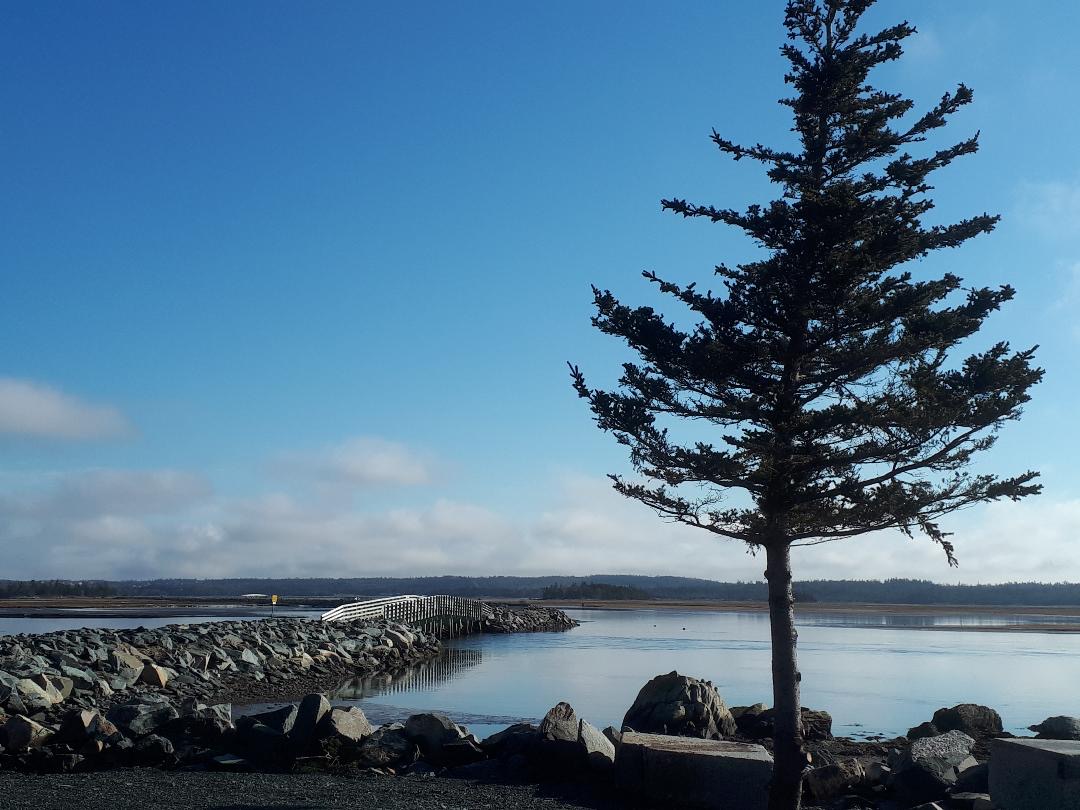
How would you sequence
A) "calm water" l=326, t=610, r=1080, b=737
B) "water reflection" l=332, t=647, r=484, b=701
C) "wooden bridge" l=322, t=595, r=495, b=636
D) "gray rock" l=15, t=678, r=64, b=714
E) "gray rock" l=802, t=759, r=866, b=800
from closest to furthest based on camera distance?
"gray rock" l=802, t=759, r=866, b=800 → "gray rock" l=15, t=678, r=64, b=714 → "calm water" l=326, t=610, r=1080, b=737 → "water reflection" l=332, t=647, r=484, b=701 → "wooden bridge" l=322, t=595, r=495, b=636

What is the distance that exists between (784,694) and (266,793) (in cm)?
573

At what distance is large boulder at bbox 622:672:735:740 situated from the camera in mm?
16328

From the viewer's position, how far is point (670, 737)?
1303cm

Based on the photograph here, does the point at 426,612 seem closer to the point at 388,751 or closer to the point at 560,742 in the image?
the point at 388,751

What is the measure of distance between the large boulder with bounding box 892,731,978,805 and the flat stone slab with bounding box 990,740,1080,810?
132cm

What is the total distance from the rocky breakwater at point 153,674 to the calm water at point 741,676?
7.12ft

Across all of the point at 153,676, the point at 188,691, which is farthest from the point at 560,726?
the point at 153,676

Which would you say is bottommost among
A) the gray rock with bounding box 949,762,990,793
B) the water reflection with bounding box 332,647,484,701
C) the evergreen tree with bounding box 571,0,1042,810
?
the water reflection with bounding box 332,647,484,701

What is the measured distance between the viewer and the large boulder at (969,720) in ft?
55.6

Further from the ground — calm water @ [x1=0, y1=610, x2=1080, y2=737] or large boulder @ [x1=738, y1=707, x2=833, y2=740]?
large boulder @ [x1=738, y1=707, x2=833, y2=740]

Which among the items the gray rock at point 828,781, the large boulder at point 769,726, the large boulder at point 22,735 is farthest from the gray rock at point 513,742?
the large boulder at point 22,735

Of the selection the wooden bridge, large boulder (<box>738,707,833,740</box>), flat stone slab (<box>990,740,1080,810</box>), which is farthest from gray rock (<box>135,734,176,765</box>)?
the wooden bridge

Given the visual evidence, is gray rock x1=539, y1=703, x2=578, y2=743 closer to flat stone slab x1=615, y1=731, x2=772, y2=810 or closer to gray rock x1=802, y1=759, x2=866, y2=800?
flat stone slab x1=615, y1=731, x2=772, y2=810

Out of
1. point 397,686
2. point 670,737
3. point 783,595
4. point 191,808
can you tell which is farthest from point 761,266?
point 397,686
